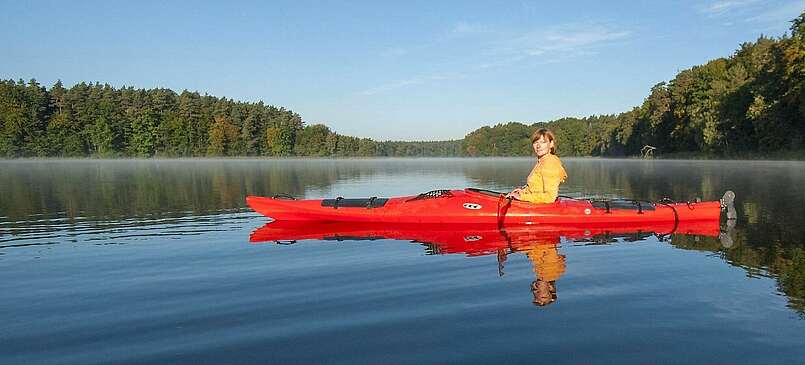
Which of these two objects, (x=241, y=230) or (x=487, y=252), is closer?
(x=487, y=252)

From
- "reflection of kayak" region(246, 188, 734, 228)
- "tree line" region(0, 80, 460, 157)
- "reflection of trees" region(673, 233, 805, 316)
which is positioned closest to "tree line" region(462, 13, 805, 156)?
"reflection of kayak" region(246, 188, 734, 228)

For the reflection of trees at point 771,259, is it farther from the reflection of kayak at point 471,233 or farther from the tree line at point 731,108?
the tree line at point 731,108

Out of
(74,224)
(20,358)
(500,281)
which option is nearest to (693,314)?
(500,281)

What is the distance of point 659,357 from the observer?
13.3 feet

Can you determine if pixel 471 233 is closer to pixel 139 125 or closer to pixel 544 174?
pixel 544 174

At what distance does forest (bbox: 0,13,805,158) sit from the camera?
50312mm

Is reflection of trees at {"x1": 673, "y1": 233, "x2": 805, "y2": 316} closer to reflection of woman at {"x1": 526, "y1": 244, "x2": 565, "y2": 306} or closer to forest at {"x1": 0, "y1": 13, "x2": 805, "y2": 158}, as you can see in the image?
reflection of woman at {"x1": 526, "y1": 244, "x2": 565, "y2": 306}

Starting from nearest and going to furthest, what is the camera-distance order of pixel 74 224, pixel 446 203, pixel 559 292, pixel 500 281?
pixel 559 292 < pixel 500 281 < pixel 446 203 < pixel 74 224

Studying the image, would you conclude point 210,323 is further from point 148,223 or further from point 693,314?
point 148,223

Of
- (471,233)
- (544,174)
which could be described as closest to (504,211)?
(471,233)

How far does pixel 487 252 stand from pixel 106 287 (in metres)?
5.51

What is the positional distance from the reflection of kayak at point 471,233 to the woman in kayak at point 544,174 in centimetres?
66

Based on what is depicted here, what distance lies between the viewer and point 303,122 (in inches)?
4948

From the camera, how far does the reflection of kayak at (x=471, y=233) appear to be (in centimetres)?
927
